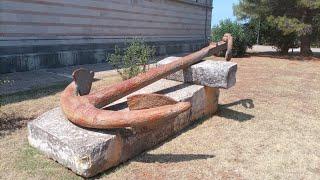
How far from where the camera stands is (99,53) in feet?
47.9

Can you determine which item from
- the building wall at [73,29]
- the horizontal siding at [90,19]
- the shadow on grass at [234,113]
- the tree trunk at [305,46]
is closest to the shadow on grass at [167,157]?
the shadow on grass at [234,113]

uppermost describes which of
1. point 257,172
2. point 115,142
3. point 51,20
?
point 51,20

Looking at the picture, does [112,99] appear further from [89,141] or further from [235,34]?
[235,34]

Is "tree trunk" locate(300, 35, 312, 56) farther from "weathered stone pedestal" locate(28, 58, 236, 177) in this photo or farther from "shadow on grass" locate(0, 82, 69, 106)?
Answer: "weathered stone pedestal" locate(28, 58, 236, 177)

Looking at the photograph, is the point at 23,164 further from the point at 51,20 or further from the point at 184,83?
the point at 51,20

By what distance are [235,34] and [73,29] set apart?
29.2 ft

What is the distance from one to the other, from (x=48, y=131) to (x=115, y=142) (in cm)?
77

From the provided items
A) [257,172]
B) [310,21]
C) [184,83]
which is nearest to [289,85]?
[184,83]

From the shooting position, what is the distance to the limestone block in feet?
19.8

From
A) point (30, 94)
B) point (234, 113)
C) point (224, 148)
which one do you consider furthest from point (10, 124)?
point (234, 113)

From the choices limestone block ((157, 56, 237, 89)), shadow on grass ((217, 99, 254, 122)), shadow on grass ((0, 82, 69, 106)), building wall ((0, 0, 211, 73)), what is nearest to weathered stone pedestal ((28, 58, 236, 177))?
limestone block ((157, 56, 237, 89))

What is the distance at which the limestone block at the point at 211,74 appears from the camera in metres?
6.04

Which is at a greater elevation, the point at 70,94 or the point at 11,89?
the point at 70,94

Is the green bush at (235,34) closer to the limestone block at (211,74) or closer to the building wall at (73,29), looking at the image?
the building wall at (73,29)
